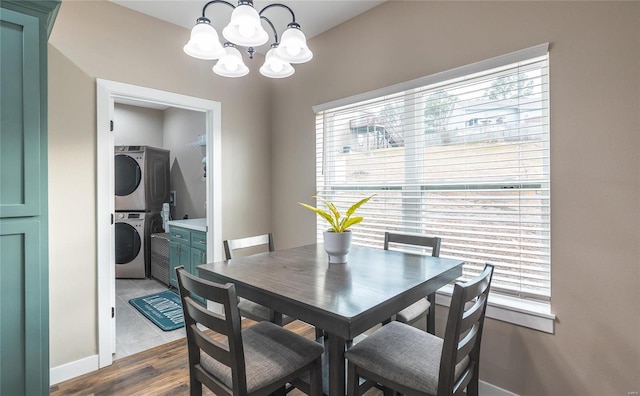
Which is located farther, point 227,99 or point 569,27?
point 227,99

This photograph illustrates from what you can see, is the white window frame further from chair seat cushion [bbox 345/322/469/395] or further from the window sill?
chair seat cushion [bbox 345/322/469/395]

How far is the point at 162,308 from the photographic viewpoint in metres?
3.45

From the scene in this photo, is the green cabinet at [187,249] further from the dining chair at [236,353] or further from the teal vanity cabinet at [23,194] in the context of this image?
the dining chair at [236,353]

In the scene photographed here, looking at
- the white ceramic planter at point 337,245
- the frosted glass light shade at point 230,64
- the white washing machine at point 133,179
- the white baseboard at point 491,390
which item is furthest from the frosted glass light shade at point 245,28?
the white washing machine at point 133,179

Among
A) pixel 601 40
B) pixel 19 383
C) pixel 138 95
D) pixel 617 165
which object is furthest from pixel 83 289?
pixel 601 40

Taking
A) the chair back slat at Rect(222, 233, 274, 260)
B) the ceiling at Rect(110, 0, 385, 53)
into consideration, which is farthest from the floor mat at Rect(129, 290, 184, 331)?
the ceiling at Rect(110, 0, 385, 53)

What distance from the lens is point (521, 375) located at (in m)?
1.83

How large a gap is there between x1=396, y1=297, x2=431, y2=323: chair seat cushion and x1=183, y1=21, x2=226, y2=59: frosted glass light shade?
1.73m

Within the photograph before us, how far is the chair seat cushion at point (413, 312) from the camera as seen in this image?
6.22ft

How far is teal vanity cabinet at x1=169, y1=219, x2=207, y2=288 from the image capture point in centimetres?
332

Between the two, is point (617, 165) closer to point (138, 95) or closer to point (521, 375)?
point (521, 375)

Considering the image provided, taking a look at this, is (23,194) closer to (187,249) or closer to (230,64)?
(230,64)

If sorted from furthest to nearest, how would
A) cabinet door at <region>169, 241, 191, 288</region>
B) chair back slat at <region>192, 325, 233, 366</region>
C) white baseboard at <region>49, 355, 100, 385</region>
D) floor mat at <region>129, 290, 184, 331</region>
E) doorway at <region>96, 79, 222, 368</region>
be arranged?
cabinet door at <region>169, 241, 191, 288</region>, floor mat at <region>129, 290, 184, 331</region>, doorway at <region>96, 79, 222, 368</region>, white baseboard at <region>49, 355, 100, 385</region>, chair back slat at <region>192, 325, 233, 366</region>

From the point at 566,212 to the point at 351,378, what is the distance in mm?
1409
